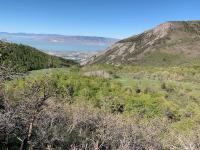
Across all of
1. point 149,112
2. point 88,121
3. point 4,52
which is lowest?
point 149,112

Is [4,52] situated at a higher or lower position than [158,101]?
higher

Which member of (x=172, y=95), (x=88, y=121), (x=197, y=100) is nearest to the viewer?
(x=88, y=121)

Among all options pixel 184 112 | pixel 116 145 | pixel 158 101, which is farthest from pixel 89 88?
pixel 116 145

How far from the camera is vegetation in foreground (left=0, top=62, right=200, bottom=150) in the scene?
130 feet

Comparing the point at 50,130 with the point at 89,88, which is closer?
the point at 50,130

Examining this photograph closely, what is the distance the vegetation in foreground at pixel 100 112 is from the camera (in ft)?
130

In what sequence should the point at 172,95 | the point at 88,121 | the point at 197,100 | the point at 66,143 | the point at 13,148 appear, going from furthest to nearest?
the point at 172,95 < the point at 197,100 < the point at 88,121 < the point at 66,143 < the point at 13,148

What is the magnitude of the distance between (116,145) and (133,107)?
196 ft

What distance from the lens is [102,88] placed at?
121m

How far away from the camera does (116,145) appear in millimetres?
48000

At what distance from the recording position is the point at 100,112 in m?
71.8

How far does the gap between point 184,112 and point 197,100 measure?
17407 millimetres

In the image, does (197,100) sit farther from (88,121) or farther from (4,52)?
(4,52)

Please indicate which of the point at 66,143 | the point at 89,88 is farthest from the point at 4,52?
the point at 89,88
